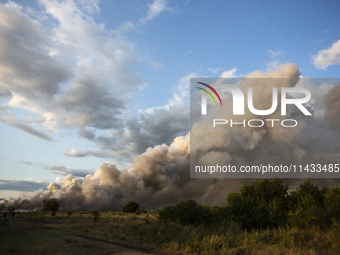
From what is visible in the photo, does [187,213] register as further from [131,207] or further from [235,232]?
[131,207]

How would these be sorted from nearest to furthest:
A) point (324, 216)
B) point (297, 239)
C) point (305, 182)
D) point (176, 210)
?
point (297, 239) → point (324, 216) → point (176, 210) → point (305, 182)

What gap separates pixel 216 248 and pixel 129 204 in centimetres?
6991

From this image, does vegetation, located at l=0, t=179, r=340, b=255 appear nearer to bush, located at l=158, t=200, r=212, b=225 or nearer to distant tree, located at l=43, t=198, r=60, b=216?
bush, located at l=158, t=200, r=212, b=225

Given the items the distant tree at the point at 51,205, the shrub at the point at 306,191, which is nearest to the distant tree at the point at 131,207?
the distant tree at the point at 51,205

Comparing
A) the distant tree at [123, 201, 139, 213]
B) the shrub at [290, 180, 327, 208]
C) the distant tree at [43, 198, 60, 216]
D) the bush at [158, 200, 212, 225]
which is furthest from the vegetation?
the distant tree at [43, 198, 60, 216]

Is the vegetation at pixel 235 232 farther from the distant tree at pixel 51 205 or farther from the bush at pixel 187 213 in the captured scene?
the distant tree at pixel 51 205

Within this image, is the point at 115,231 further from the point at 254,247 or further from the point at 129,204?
the point at 129,204

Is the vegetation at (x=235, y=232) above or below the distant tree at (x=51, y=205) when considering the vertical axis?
above

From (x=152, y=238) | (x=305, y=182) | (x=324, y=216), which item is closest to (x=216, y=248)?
(x=152, y=238)

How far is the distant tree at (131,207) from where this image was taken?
2990 inches

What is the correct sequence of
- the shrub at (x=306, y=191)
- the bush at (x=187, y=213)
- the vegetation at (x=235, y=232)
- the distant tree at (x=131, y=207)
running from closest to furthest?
the vegetation at (x=235, y=232) < the bush at (x=187, y=213) < the shrub at (x=306, y=191) < the distant tree at (x=131, y=207)

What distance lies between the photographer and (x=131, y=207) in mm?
76938

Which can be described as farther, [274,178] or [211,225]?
[274,178]

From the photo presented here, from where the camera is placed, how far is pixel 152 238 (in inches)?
711
